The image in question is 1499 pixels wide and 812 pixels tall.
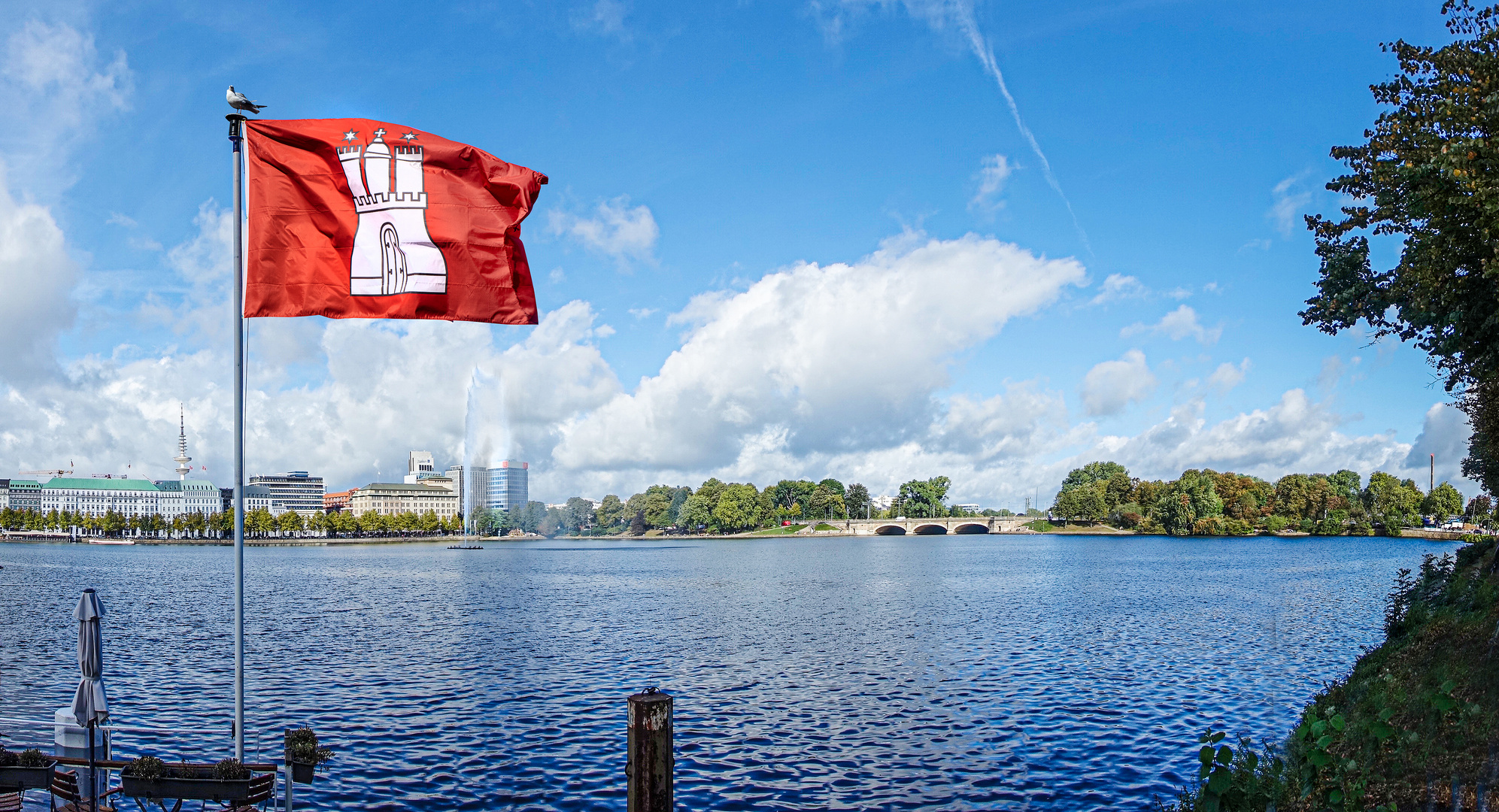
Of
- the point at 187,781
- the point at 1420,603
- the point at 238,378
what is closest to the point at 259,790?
the point at 187,781

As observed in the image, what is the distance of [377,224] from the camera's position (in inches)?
583

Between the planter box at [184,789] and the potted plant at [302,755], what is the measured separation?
2.57ft

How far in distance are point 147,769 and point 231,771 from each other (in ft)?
4.77

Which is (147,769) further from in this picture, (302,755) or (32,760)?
(32,760)

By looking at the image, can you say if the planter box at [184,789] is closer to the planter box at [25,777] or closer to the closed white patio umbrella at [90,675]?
the closed white patio umbrella at [90,675]

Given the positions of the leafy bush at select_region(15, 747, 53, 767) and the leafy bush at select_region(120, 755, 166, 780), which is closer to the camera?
the leafy bush at select_region(120, 755, 166, 780)

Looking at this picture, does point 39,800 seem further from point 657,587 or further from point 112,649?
point 657,587

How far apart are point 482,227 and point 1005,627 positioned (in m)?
45.1

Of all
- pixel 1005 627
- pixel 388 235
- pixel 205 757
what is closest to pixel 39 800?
pixel 205 757

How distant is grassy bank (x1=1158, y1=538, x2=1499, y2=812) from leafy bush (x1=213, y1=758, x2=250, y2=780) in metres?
15.0

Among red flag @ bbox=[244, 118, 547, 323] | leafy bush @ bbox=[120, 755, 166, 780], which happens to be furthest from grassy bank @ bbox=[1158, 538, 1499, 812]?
leafy bush @ bbox=[120, 755, 166, 780]

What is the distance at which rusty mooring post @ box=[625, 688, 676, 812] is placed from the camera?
11.8m

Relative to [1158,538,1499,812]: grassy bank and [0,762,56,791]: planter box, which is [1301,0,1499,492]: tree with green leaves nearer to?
[1158,538,1499,812]: grassy bank

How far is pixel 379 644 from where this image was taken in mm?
46594
